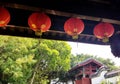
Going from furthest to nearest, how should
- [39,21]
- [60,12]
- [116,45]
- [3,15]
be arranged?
[116,45] < [60,12] < [39,21] < [3,15]

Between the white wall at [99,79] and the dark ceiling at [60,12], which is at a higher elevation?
the white wall at [99,79]

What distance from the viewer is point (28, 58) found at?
14.8 metres

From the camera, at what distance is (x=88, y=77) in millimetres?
19609

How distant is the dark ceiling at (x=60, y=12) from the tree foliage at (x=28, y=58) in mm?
10395

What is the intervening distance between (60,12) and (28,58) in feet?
39.7

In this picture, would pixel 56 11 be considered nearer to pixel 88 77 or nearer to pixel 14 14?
pixel 14 14

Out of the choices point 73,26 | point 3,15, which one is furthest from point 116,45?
point 3,15

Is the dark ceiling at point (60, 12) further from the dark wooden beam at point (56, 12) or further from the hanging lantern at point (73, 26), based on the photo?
the hanging lantern at point (73, 26)

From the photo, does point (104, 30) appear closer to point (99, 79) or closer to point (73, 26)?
point (73, 26)

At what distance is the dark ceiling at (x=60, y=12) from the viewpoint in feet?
9.03

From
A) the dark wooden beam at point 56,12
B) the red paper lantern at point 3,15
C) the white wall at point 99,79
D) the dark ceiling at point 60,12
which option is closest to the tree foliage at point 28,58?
the white wall at point 99,79

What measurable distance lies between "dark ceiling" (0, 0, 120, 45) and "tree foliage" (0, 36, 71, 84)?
10.4 metres

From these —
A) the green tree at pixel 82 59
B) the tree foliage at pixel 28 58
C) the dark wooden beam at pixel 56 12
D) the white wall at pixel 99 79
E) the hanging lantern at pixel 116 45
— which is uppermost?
the green tree at pixel 82 59

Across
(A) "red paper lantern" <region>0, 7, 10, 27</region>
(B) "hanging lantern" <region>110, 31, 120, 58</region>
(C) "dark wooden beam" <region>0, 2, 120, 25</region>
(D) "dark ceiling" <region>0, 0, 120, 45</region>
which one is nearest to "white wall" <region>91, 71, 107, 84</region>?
(B) "hanging lantern" <region>110, 31, 120, 58</region>
